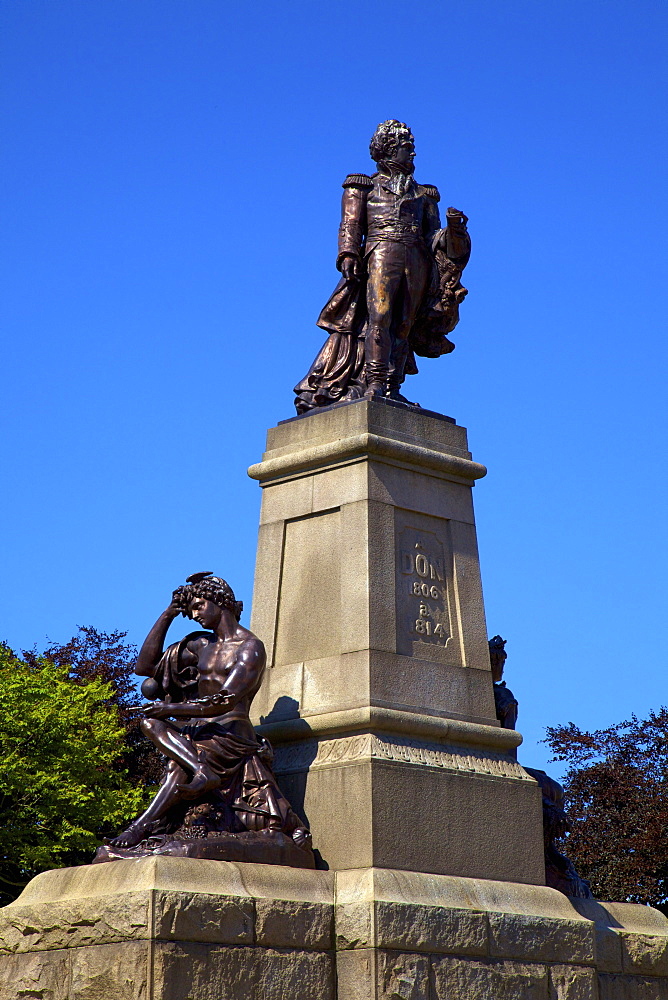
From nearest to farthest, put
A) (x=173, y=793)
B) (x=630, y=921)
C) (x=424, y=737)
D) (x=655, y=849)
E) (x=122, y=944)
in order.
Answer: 1. (x=122, y=944)
2. (x=173, y=793)
3. (x=424, y=737)
4. (x=630, y=921)
5. (x=655, y=849)

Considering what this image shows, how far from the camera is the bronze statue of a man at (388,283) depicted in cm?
1289

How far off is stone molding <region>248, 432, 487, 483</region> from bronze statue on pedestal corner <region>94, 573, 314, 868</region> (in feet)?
4.58

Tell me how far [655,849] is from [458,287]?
62.3 feet

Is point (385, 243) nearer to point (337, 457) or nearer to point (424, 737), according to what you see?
point (337, 457)

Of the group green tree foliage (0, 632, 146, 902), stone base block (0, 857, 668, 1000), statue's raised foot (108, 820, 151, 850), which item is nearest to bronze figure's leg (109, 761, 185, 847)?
statue's raised foot (108, 820, 151, 850)

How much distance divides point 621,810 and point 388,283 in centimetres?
2116

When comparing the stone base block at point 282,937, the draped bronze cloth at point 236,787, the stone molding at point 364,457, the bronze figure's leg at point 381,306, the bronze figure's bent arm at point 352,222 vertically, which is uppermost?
the bronze figure's bent arm at point 352,222

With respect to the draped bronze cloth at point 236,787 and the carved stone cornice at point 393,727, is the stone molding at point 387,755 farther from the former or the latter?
the draped bronze cloth at point 236,787

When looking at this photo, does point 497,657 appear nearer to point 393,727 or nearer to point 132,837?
point 393,727

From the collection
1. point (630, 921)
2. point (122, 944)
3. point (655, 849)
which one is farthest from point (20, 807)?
point (122, 944)

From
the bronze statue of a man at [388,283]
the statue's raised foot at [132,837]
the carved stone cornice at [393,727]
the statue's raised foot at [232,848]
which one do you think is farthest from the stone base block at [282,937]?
the bronze statue of a man at [388,283]

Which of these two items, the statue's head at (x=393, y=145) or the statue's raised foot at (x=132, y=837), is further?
the statue's head at (x=393, y=145)

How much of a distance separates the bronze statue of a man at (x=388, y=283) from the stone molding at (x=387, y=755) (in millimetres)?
2957

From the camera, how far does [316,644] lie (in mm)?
11773
